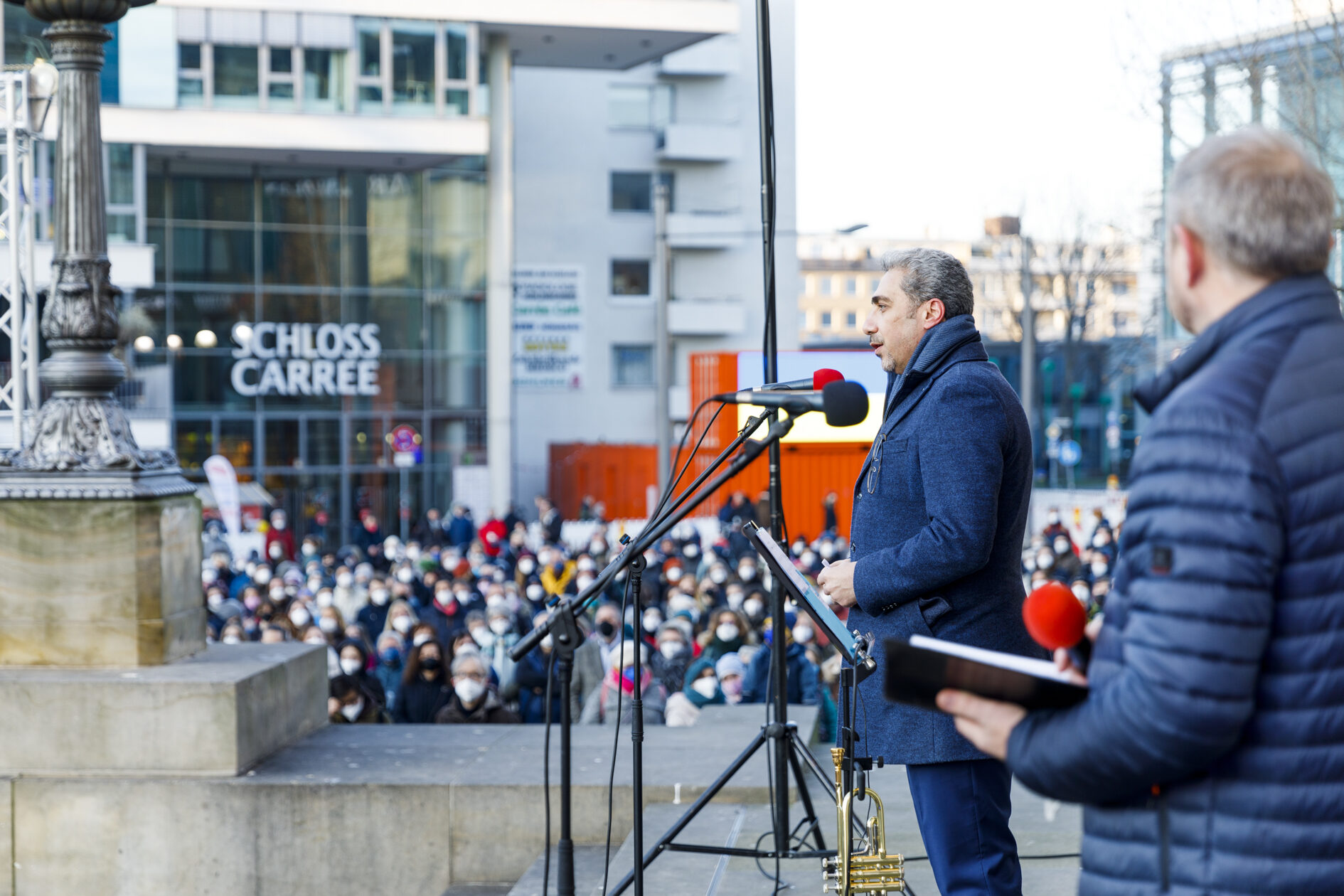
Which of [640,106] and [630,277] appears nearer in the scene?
[630,277]

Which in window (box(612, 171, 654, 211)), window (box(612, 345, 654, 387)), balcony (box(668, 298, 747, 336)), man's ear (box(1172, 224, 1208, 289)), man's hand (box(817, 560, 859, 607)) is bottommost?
man's hand (box(817, 560, 859, 607))

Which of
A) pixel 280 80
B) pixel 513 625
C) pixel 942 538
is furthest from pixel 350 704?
pixel 280 80

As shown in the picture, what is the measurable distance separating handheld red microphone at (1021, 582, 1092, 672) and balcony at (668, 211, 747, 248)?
128 feet

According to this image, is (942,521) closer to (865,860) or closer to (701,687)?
(865,860)

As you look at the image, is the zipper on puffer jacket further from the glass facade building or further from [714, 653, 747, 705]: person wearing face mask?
the glass facade building

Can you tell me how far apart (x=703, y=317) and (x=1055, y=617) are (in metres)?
38.5

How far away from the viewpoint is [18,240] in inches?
277

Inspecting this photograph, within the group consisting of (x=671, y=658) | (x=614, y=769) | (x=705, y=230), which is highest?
(x=705, y=230)

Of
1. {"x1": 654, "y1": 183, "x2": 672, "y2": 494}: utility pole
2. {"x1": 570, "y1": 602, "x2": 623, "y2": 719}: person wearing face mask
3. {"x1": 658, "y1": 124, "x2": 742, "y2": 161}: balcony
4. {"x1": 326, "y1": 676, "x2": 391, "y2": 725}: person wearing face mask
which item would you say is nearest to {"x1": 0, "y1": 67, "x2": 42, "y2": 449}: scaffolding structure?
{"x1": 326, "y1": 676, "x2": 391, "y2": 725}: person wearing face mask

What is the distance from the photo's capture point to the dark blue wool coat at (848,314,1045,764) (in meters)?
3.40

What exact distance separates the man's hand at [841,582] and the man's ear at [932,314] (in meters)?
0.69

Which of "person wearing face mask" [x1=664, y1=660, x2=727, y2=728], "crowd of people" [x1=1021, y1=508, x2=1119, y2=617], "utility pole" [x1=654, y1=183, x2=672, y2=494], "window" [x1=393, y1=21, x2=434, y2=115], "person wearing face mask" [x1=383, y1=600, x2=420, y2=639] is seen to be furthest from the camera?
"utility pole" [x1=654, y1=183, x2=672, y2=494]

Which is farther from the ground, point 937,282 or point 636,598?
point 937,282

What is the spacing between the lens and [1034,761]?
1.96 metres
